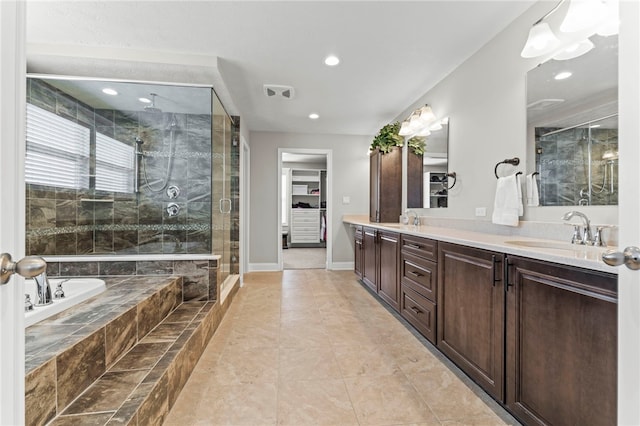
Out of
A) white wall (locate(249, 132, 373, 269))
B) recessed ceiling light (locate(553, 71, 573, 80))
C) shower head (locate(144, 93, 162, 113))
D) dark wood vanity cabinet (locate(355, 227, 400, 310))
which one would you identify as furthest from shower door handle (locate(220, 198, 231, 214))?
recessed ceiling light (locate(553, 71, 573, 80))

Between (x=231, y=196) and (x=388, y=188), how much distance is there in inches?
83.0

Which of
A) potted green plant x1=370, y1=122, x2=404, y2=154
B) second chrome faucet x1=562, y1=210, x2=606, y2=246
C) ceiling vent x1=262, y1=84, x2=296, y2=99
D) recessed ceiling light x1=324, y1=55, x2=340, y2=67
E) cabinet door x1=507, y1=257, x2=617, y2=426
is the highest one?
recessed ceiling light x1=324, y1=55, x2=340, y2=67

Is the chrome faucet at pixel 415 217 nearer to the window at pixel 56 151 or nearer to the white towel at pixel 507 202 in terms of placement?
the white towel at pixel 507 202

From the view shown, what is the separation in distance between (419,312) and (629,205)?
5.91ft

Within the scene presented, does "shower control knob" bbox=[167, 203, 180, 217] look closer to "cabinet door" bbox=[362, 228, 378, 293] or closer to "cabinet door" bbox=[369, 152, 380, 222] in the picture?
"cabinet door" bbox=[362, 228, 378, 293]

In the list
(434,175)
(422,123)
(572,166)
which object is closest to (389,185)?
(434,175)

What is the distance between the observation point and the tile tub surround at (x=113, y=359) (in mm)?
1146

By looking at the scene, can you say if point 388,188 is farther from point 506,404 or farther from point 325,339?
point 506,404

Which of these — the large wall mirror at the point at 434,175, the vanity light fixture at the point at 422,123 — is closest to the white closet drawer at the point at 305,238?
the large wall mirror at the point at 434,175

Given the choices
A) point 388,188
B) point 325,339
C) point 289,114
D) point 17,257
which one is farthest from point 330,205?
point 17,257

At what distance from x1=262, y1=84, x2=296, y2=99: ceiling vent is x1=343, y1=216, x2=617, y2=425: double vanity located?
7.08 ft

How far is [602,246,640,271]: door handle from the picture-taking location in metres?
0.62

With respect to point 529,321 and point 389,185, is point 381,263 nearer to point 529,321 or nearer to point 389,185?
point 389,185

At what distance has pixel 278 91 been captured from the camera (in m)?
3.17
